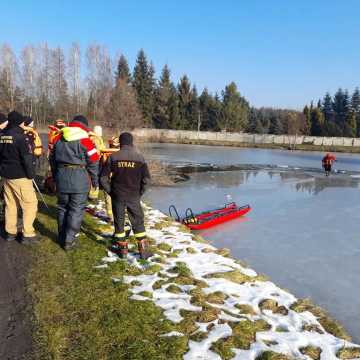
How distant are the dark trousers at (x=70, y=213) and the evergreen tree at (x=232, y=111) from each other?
197 feet

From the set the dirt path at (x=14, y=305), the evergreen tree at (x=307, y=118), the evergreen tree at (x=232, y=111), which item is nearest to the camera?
the dirt path at (x=14, y=305)

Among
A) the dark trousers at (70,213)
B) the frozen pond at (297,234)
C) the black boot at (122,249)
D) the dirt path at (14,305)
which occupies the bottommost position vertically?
the frozen pond at (297,234)

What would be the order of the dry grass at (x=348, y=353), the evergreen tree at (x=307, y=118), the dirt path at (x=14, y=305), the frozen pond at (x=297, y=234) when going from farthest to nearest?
the evergreen tree at (x=307, y=118), the frozen pond at (x=297, y=234), the dry grass at (x=348, y=353), the dirt path at (x=14, y=305)

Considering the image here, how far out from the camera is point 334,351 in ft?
10.4

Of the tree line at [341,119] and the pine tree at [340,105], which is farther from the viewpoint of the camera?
the pine tree at [340,105]

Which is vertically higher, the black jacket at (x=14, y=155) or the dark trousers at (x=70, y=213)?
the black jacket at (x=14, y=155)

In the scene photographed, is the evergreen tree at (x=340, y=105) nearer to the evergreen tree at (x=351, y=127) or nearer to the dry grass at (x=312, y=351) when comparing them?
the evergreen tree at (x=351, y=127)

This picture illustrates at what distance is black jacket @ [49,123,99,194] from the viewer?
4367mm

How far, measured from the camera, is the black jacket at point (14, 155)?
4.47 m

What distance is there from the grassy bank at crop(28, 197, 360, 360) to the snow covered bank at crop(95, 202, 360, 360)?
11mm

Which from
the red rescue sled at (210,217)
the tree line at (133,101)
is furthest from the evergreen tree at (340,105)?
the red rescue sled at (210,217)

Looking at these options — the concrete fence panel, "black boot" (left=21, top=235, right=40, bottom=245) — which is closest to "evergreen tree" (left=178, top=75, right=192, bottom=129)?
the concrete fence panel

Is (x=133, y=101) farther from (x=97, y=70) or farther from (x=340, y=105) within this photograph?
(x=340, y=105)

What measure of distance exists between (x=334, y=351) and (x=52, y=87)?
147 feet
